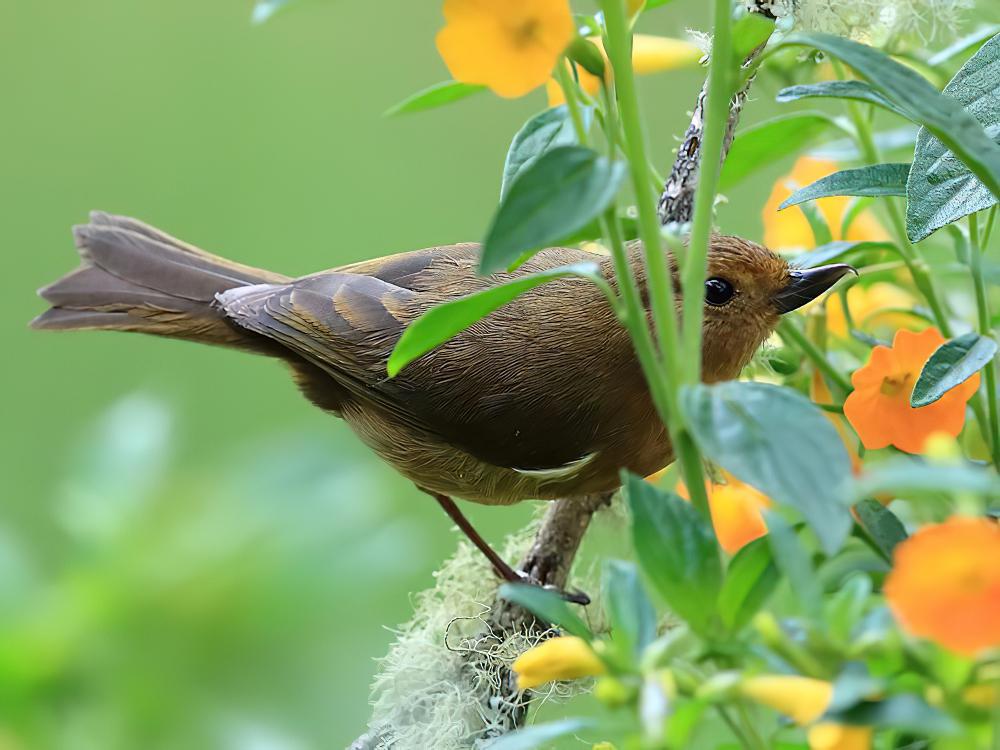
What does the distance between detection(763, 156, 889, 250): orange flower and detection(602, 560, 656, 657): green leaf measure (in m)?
0.63

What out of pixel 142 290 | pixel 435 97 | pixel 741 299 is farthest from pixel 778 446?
pixel 142 290

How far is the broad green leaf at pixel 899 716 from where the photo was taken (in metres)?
0.41

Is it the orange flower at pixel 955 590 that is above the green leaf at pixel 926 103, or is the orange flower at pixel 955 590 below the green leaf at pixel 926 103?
below

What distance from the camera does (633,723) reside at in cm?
48

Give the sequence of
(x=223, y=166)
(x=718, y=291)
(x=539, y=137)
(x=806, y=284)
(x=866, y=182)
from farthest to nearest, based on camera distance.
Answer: (x=223, y=166) → (x=718, y=291) → (x=806, y=284) → (x=866, y=182) → (x=539, y=137)

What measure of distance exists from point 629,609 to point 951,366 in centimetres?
29

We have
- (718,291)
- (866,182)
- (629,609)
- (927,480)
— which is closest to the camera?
(927,480)

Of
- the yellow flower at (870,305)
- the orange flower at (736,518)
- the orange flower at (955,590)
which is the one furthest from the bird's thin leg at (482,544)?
the orange flower at (955,590)

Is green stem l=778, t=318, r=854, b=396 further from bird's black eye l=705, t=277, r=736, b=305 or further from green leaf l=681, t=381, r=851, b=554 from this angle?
green leaf l=681, t=381, r=851, b=554

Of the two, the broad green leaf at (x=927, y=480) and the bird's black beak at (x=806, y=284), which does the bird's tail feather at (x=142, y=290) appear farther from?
the broad green leaf at (x=927, y=480)

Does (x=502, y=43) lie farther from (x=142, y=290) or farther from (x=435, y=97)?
(x=142, y=290)

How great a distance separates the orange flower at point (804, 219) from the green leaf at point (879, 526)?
420 millimetres

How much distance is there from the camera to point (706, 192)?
0.56 meters

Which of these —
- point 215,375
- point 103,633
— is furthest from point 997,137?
point 215,375
